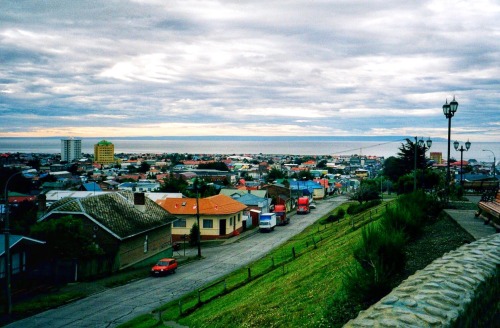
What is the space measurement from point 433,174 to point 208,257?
21314 mm

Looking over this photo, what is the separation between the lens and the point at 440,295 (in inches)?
235

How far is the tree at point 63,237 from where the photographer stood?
99.9 ft

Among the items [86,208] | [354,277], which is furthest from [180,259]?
[354,277]

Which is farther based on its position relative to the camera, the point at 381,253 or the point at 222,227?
the point at 222,227

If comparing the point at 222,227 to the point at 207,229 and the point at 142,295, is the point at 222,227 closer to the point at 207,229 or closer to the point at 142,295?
the point at 207,229

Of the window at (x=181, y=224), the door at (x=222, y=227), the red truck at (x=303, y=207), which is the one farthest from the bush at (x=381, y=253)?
the red truck at (x=303, y=207)

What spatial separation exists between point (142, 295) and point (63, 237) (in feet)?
25.6

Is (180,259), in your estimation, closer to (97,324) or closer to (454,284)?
(97,324)

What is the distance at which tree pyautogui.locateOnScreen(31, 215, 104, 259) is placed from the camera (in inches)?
1198

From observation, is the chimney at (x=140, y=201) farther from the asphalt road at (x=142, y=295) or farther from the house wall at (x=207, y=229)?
the house wall at (x=207, y=229)

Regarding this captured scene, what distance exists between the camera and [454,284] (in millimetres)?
6395

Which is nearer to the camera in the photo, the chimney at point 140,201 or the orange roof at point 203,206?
the chimney at point 140,201

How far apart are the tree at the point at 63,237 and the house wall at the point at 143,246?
367 cm

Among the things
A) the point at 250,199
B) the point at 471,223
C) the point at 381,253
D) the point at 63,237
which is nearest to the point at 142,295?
the point at 63,237
